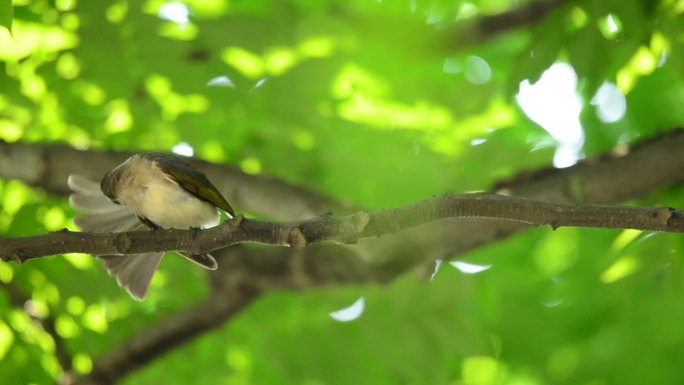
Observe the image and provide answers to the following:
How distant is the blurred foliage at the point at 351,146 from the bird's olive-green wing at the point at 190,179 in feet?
3.98

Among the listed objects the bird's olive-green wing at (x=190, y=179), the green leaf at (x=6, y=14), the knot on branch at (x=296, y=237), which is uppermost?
the knot on branch at (x=296, y=237)

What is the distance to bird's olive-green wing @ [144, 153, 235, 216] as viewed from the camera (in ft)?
10.5

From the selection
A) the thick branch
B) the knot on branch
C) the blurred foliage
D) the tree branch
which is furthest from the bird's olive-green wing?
the tree branch

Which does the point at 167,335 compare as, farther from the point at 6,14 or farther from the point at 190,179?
the point at 6,14

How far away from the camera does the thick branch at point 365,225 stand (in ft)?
7.78

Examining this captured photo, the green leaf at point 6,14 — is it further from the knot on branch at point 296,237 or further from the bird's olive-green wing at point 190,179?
the knot on branch at point 296,237

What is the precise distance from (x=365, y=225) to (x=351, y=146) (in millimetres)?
2484

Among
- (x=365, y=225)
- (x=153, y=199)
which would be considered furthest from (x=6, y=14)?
(x=365, y=225)

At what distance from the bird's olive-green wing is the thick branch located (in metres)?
0.61

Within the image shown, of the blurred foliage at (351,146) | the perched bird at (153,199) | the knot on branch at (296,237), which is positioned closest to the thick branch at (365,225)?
the knot on branch at (296,237)

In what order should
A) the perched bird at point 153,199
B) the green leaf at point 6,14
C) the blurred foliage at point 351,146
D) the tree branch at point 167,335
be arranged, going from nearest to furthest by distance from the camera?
1. the green leaf at point 6,14
2. the perched bird at point 153,199
3. the blurred foliage at point 351,146
4. the tree branch at point 167,335

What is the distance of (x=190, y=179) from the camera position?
10.5 ft

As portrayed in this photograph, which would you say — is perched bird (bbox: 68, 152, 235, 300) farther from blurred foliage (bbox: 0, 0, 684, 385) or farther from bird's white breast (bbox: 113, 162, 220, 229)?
blurred foliage (bbox: 0, 0, 684, 385)

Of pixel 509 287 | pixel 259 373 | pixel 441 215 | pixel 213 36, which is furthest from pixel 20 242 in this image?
pixel 509 287
